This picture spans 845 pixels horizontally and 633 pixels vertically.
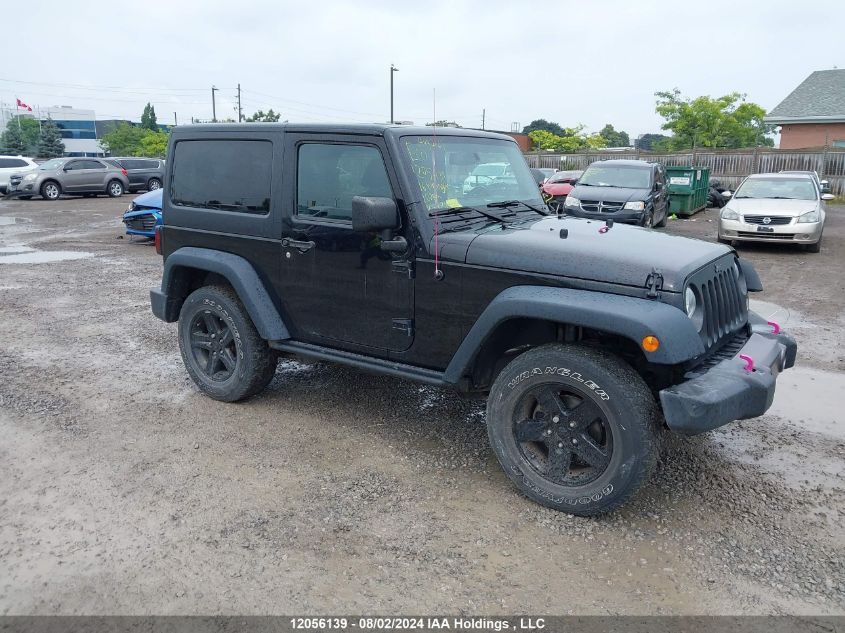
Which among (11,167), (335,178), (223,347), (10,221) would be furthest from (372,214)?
(11,167)

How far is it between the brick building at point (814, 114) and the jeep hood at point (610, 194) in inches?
900

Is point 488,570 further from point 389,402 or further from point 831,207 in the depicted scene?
point 831,207

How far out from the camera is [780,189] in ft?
45.1

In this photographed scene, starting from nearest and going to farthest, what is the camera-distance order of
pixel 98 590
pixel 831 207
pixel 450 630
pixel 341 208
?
pixel 450 630
pixel 98 590
pixel 341 208
pixel 831 207

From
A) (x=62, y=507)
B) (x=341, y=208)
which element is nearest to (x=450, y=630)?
(x=62, y=507)

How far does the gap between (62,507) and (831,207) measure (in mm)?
25135

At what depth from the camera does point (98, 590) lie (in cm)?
296

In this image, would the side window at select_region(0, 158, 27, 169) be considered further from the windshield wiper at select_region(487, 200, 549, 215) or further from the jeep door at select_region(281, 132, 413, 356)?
the windshield wiper at select_region(487, 200, 549, 215)

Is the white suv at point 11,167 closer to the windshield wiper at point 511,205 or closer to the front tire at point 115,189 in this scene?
the front tire at point 115,189

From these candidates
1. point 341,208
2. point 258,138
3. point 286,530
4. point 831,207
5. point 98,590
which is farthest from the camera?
point 831,207

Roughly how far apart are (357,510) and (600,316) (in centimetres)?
162

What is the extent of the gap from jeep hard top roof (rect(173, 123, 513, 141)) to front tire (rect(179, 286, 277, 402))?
116 centimetres

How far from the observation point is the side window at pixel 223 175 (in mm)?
4645

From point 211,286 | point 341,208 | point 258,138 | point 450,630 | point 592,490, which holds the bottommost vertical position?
point 450,630
